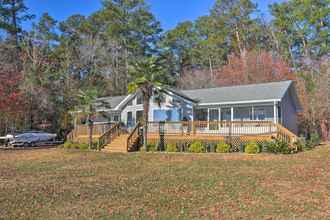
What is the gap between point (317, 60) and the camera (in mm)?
36531

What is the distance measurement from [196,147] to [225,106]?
5496mm

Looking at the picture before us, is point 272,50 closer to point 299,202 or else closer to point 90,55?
point 90,55

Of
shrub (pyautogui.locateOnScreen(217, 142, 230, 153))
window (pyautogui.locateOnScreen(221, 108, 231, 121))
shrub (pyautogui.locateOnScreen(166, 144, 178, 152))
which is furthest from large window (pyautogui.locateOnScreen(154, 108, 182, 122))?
shrub (pyautogui.locateOnScreen(217, 142, 230, 153))

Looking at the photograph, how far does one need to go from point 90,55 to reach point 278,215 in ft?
124

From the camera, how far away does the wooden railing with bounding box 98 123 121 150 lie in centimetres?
2266

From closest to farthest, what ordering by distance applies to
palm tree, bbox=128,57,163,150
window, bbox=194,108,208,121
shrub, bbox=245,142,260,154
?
1. shrub, bbox=245,142,260,154
2. palm tree, bbox=128,57,163,150
3. window, bbox=194,108,208,121

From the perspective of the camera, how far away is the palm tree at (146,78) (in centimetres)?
2017

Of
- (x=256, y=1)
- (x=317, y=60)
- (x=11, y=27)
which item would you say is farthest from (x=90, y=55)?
(x=317, y=60)

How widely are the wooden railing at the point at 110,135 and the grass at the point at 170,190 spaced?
7852 millimetres

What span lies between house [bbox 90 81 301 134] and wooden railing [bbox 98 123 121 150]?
70.5 inches

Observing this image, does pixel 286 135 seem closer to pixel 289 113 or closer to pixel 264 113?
pixel 264 113

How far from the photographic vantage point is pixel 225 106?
23312 millimetres

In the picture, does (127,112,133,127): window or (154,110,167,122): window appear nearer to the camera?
(154,110,167,122): window

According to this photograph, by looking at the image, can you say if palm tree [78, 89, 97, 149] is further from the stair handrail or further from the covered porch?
the stair handrail
